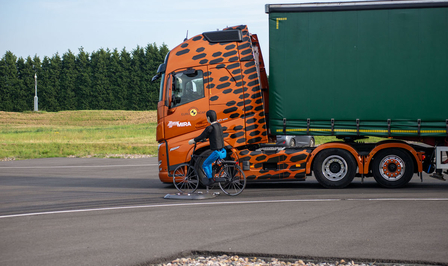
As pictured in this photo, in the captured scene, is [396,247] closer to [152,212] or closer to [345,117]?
[152,212]

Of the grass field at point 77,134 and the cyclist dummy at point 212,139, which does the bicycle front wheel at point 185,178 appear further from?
the grass field at point 77,134

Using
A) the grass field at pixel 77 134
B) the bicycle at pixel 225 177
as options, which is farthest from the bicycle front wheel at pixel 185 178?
the grass field at pixel 77 134

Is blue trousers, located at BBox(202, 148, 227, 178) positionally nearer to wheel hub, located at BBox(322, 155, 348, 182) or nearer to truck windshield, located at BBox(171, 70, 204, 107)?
truck windshield, located at BBox(171, 70, 204, 107)

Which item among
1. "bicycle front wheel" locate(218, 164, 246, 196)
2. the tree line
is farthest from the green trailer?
the tree line

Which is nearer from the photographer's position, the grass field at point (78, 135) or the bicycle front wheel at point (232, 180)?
the bicycle front wheel at point (232, 180)

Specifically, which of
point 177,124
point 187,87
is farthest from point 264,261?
point 187,87

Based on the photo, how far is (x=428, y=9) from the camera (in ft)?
36.6

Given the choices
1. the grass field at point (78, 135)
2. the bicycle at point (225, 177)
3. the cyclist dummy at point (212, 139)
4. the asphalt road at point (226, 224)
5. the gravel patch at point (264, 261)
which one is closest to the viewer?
the gravel patch at point (264, 261)

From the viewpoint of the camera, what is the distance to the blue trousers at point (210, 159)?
10625mm

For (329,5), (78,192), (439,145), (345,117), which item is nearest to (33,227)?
(78,192)

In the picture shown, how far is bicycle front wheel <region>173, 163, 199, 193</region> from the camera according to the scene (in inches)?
445

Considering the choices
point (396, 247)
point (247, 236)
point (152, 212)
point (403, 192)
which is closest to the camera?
point (396, 247)

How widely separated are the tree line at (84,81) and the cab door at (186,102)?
56.1 metres

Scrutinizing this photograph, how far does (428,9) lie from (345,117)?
3.04 meters
